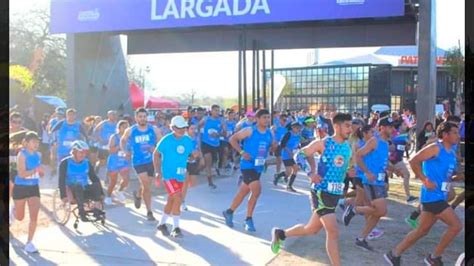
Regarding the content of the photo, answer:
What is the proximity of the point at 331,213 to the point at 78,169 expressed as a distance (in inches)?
168

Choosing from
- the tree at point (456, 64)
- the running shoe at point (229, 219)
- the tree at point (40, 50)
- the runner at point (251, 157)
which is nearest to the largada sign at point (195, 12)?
the runner at point (251, 157)

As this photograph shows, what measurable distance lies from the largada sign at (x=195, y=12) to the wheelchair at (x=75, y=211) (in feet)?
31.0

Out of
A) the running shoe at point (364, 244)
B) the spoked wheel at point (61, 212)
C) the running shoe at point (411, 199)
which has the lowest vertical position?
the running shoe at point (411, 199)

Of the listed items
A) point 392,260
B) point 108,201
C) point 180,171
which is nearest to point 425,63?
point 108,201

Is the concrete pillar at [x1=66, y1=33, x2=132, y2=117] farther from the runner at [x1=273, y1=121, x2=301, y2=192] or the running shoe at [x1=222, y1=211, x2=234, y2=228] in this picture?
the running shoe at [x1=222, y1=211, x2=234, y2=228]

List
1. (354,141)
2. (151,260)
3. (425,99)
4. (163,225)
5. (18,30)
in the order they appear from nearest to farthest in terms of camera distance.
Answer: (151,260) < (163,225) < (354,141) < (425,99) < (18,30)

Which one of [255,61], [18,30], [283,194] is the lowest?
[283,194]

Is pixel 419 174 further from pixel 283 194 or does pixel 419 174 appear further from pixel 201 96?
pixel 201 96

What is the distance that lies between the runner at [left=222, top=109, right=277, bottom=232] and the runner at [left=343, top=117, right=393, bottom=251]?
1.52 metres

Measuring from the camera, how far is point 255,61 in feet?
65.2

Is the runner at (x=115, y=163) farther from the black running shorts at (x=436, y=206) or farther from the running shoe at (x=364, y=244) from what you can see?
the black running shorts at (x=436, y=206)

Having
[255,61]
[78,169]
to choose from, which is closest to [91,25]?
[255,61]

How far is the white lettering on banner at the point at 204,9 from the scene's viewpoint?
1662 centimetres

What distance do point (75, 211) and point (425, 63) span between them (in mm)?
10832
